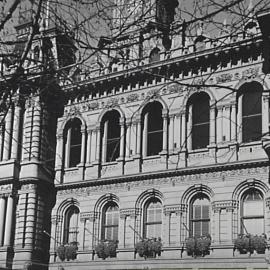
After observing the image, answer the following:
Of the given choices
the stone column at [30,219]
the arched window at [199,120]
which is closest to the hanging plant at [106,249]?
the stone column at [30,219]

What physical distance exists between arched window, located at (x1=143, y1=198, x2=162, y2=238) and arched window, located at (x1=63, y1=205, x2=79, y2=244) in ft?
12.6

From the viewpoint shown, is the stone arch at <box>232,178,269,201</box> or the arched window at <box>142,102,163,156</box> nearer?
the stone arch at <box>232,178,269,201</box>

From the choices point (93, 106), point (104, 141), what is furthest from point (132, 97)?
point (104, 141)

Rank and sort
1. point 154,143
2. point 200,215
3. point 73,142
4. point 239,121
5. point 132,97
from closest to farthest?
point 239,121
point 200,215
point 154,143
point 132,97
point 73,142

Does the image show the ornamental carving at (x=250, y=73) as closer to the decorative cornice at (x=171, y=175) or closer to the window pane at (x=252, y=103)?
the window pane at (x=252, y=103)

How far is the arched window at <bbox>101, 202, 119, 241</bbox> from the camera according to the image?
31.9 meters

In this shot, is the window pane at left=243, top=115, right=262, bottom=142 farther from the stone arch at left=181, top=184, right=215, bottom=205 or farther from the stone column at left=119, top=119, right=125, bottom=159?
the stone column at left=119, top=119, right=125, bottom=159

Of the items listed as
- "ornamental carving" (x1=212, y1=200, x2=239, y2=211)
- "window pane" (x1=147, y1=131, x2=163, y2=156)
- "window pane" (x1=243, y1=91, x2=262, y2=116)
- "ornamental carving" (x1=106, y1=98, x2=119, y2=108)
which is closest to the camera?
"ornamental carving" (x1=212, y1=200, x2=239, y2=211)

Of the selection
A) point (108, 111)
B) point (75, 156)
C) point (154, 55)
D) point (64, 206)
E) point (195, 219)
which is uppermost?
point (154, 55)

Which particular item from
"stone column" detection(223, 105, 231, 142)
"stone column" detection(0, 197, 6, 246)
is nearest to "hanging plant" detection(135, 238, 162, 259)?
"stone column" detection(223, 105, 231, 142)

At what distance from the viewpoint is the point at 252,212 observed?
28.3m

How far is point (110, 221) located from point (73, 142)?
4.92 meters

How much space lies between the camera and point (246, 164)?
28.6 meters

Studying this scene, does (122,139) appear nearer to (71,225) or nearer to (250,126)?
(71,225)
